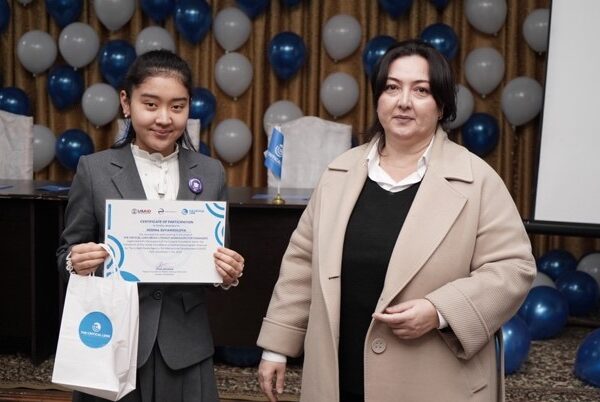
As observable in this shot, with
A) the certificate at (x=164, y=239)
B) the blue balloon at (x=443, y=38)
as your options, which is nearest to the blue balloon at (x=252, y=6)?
the blue balloon at (x=443, y=38)

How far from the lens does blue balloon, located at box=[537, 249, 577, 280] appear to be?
5.12 metres

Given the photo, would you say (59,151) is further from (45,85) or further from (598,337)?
(598,337)

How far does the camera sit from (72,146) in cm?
560

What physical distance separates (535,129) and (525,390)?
105 inches

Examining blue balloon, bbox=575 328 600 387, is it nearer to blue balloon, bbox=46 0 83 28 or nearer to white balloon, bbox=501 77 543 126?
white balloon, bbox=501 77 543 126

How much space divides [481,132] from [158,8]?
2.44 m

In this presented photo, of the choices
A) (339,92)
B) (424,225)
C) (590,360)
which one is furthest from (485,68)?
(424,225)

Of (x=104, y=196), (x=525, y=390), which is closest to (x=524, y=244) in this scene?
(x=104, y=196)

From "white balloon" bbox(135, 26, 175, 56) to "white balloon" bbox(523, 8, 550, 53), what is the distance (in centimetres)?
247

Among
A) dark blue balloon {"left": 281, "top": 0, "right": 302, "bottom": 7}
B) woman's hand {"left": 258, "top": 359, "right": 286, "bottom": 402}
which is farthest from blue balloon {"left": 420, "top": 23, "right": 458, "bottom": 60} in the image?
woman's hand {"left": 258, "top": 359, "right": 286, "bottom": 402}

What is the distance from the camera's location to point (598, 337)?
3518 mm

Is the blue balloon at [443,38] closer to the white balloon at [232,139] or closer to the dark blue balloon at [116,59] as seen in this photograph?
the white balloon at [232,139]

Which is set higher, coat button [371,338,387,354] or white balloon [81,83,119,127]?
white balloon [81,83,119,127]

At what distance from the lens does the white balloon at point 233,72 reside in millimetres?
5617
